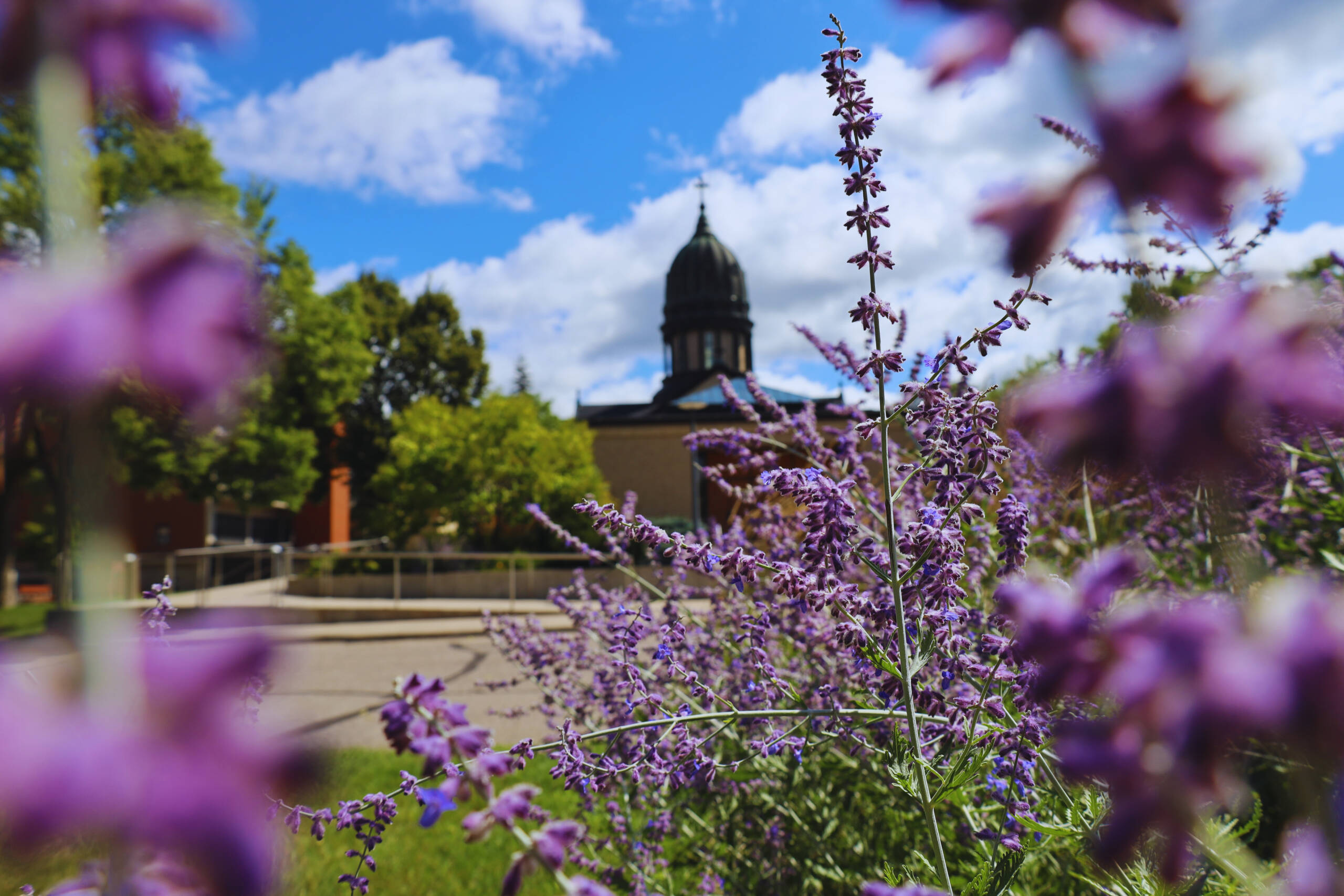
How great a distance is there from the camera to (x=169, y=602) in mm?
1818

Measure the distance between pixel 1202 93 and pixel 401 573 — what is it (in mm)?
21452

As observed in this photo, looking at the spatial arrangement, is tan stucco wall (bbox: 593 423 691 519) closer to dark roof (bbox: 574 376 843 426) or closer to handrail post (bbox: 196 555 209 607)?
dark roof (bbox: 574 376 843 426)

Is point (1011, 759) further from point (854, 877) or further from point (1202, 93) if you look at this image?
point (1202, 93)

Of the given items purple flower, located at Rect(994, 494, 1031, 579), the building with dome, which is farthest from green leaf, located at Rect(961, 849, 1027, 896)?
the building with dome

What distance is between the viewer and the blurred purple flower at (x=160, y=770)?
409 mm

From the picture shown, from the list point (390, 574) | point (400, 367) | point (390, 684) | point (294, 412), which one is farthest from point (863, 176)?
point (400, 367)

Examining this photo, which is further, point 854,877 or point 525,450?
point 525,450

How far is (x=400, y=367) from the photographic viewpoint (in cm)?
3612

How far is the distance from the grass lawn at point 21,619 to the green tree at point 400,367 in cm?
1305

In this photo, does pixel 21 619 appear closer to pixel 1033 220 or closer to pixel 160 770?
pixel 160 770

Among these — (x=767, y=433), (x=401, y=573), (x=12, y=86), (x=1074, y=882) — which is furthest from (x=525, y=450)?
(x=12, y=86)

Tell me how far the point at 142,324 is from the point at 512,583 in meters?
18.5

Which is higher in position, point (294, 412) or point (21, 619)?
A: point (294, 412)

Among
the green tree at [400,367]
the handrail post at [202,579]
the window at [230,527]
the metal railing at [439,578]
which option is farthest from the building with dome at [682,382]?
the handrail post at [202,579]
